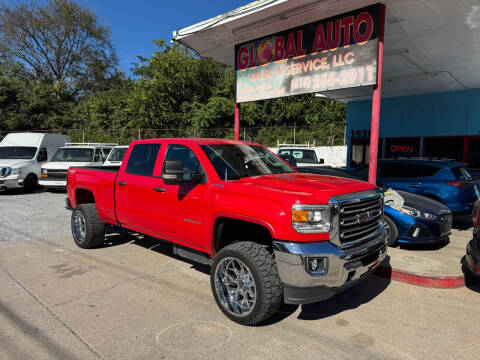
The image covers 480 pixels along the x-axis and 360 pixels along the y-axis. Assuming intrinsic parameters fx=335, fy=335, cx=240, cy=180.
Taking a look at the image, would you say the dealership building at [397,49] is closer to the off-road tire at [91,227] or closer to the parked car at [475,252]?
the parked car at [475,252]

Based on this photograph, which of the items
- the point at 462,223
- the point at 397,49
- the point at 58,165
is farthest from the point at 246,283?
the point at 58,165

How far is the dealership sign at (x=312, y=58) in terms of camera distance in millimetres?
6211

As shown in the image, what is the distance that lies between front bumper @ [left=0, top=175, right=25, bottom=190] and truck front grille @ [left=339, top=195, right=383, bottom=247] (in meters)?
12.8

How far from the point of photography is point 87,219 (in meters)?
5.53

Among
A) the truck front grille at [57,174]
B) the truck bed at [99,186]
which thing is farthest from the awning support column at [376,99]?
the truck front grille at [57,174]

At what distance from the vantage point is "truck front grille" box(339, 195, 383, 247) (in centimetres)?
319

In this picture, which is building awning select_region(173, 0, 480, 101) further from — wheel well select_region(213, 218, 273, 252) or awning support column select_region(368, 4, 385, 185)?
wheel well select_region(213, 218, 273, 252)

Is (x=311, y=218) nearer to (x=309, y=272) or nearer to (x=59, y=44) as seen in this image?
(x=309, y=272)

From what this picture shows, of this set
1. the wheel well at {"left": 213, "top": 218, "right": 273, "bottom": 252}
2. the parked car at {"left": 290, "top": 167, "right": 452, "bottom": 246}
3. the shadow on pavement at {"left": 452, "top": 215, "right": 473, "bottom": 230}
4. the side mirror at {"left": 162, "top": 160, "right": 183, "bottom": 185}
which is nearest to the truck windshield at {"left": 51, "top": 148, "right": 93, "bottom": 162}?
the side mirror at {"left": 162, "top": 160, "right": 183, "bottom": 185}

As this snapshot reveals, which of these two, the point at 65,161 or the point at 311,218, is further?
the point at 65,161

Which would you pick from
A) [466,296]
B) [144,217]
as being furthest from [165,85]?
[466,296]

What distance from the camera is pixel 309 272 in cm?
294

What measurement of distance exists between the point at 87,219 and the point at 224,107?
20550 millimetres

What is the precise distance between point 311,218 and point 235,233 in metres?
1.06
